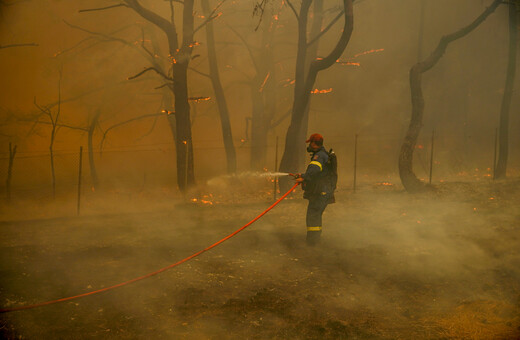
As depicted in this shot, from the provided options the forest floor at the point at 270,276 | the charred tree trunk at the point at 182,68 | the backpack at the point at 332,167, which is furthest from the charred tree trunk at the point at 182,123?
the backpack at the point at 332,167

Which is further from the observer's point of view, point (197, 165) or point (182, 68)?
point (197, 165)

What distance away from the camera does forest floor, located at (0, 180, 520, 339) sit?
4574 mm

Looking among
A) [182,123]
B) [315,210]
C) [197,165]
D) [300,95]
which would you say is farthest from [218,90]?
[315,210]

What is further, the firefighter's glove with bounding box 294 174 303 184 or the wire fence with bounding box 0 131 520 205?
the wire fence with bounding box 0 131 520 205

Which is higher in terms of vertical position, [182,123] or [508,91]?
[508,91]

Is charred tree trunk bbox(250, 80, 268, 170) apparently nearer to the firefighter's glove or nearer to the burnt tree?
the burnt tree

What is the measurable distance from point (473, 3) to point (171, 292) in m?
29.6

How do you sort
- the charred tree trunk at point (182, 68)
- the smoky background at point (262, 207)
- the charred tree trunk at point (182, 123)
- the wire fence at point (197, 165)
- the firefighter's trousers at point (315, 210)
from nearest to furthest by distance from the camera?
the smoky background at point (262, 207), the firefighter's trousers at point (315, 210), the charred tree trunk at point (182, 68), the charred tree trunk at point (182, 123), the wire fence at point (197, 165)

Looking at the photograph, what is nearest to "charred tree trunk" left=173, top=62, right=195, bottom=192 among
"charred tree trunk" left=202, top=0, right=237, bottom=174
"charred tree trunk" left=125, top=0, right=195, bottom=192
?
"charred tree trunk" left=125, top=0, right=195, bottom=192

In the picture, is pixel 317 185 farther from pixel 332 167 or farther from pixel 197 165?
pixel 197 165

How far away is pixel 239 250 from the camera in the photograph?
727 centimetres

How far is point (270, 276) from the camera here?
239 inches

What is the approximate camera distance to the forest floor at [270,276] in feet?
15.0

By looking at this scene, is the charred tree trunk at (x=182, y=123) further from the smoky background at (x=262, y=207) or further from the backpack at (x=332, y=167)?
the backpack at (x=332, y=167)
